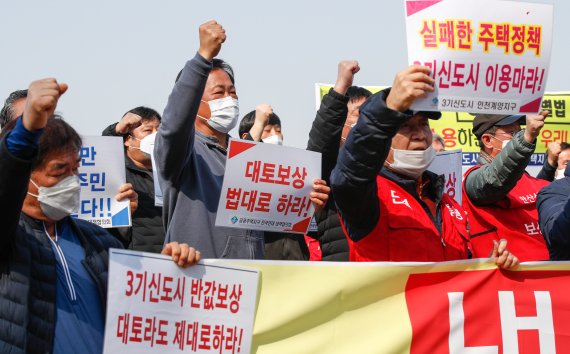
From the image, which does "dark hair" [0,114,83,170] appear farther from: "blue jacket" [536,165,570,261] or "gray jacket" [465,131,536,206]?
"gray jacket" [465,131,536,206]

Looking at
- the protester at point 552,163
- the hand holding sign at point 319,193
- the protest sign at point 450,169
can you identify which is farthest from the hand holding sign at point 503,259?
the protester at point 552,163

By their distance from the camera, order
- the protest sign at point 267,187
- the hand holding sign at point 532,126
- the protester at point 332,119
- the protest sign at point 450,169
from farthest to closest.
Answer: the protest sign at point 450,169
the hand holding sign at point 532,126
the protester at point 332,119
the protest sign at point 267,187

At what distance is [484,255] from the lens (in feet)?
22.2

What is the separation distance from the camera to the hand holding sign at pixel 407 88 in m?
4.64

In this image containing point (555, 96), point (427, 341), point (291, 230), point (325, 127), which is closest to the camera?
point (427, 341)

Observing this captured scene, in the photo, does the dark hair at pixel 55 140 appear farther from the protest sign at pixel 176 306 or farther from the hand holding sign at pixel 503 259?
the hand holding sign at pixel 503 259

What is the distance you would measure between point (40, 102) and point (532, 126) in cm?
347

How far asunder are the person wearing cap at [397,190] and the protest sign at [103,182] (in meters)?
2.00

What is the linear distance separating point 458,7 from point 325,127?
4.24 feet

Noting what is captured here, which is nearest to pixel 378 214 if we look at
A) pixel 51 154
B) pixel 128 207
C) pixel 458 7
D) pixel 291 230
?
pixel 291 230

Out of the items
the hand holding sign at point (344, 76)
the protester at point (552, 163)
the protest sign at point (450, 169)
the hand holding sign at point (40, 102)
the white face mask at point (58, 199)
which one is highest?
the hand holding sign at point (40, 102)

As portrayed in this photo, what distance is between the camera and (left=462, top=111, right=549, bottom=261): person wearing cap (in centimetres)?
653

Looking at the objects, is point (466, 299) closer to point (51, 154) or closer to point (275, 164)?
point (275, 164)

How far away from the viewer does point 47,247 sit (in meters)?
4.32
